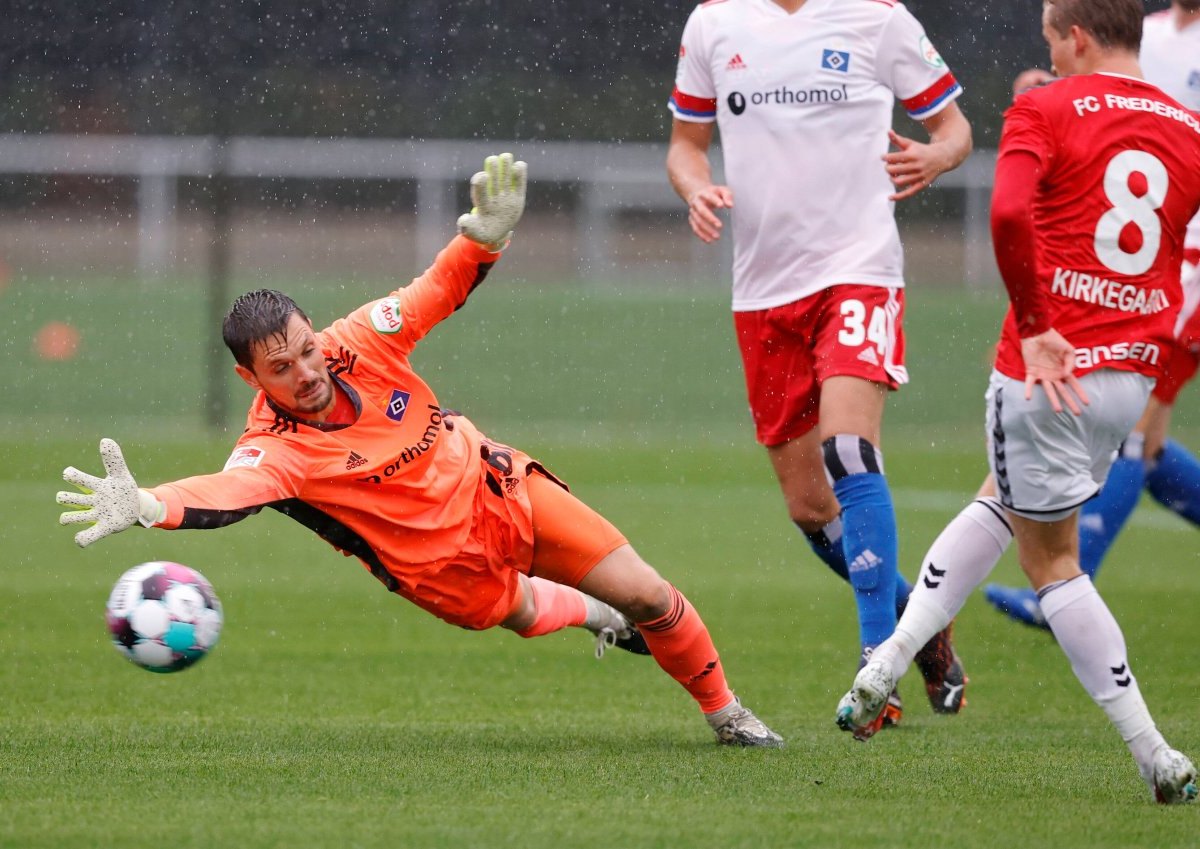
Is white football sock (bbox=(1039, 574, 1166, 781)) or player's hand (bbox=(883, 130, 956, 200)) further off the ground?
player's hand (bbox=(883, 130, 956, 200))

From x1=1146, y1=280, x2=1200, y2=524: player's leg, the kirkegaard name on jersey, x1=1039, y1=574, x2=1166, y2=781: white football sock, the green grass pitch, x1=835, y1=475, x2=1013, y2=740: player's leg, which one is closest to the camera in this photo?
the green grass pitch

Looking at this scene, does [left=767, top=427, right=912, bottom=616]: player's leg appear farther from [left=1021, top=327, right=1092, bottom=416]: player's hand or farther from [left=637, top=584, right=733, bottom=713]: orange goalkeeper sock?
[left=1021, top=327, right=1092, bottom=416]: player's hand

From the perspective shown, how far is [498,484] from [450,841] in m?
1.54

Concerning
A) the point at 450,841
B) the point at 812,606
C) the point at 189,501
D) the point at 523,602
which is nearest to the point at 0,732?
the point at 189,501

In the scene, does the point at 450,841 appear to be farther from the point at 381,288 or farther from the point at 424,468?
the point at 381,288

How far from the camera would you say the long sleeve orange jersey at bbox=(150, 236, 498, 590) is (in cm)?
455

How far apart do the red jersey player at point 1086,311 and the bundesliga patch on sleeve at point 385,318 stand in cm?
165

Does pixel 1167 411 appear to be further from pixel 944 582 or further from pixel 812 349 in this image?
pixel 944 582

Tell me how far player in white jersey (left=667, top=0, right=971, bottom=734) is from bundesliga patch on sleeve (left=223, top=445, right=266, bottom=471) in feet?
5.26

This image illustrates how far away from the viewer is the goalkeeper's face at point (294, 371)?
4.48 metres

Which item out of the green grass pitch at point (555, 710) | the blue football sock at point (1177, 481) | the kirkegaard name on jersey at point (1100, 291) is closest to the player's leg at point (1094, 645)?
the green grass pitch at point (555, 710)

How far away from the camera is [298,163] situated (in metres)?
18.7

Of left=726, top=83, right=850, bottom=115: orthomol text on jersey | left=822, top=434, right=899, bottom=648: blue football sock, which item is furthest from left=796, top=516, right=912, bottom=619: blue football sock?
left=726, top=83, right=850, bottom=115: orthomol text on jersey

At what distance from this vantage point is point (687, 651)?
4.86 meters
